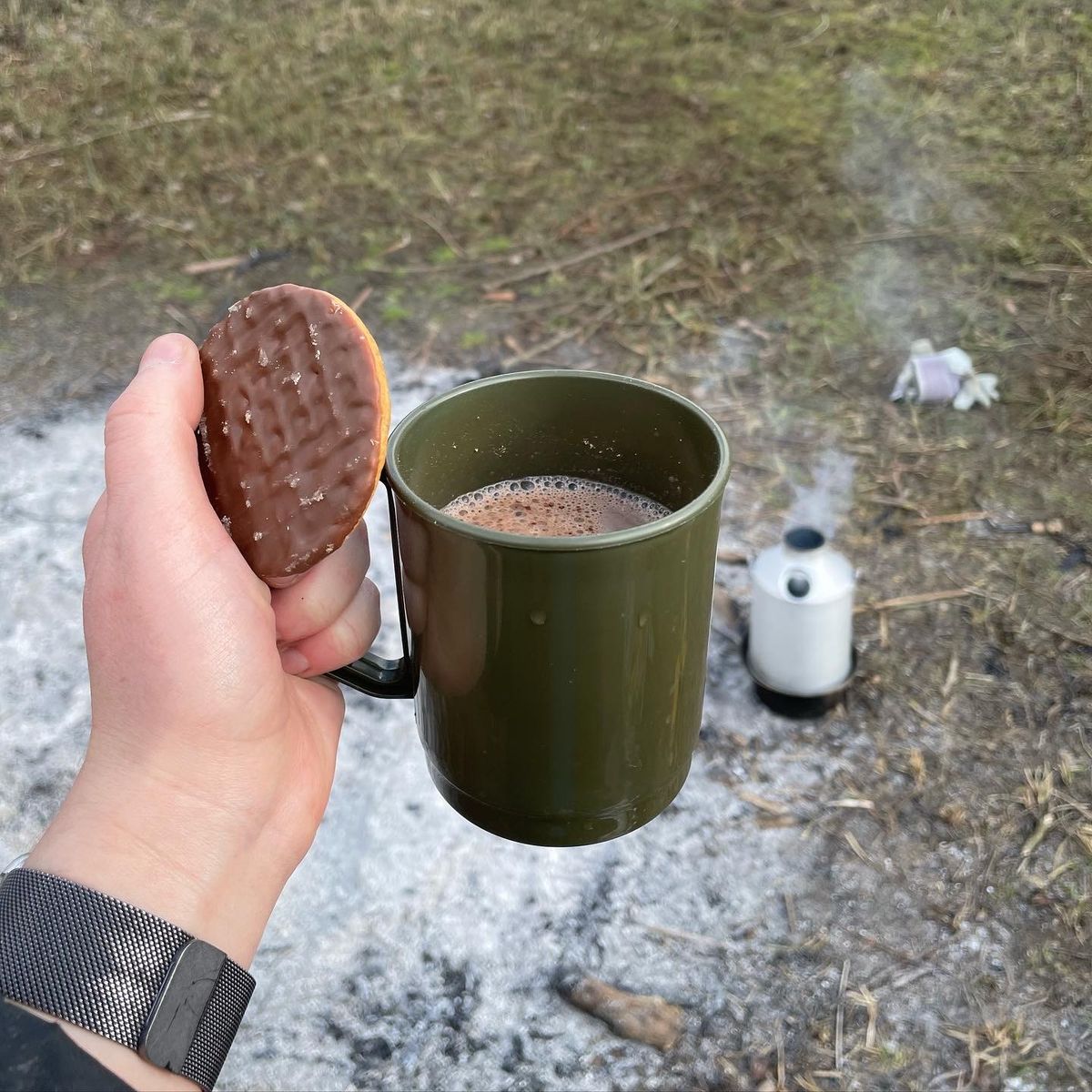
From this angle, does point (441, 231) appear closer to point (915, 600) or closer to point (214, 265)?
point (214, 265)

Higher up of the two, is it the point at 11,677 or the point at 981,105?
the point at 981,105

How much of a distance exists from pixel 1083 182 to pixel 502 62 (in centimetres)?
233

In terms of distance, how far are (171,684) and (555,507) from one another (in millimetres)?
472

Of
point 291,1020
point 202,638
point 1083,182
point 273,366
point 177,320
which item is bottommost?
point 291,1020

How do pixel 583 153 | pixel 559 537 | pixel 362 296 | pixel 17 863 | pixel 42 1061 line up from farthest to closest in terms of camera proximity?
1. pixel 583 153
2. pixel 362 296
3. pixel 17 863
4. pixel 559 537
5. pixel 42 1061

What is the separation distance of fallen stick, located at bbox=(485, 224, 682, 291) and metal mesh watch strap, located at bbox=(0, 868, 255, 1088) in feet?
9.35

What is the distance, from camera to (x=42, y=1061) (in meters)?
0.82

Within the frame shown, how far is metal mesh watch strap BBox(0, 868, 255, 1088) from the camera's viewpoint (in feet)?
2.90

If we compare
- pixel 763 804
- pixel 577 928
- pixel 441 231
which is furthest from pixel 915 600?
pixel 441 231

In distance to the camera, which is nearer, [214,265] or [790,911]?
[790,911]

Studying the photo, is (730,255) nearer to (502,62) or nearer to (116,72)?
(502,62)

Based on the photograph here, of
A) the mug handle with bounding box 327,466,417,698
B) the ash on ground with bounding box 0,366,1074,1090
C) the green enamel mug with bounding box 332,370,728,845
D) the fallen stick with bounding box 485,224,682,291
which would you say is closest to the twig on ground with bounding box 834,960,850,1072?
the ash on ground with bounding box 0,366,1074,1090

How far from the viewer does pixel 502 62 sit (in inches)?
178

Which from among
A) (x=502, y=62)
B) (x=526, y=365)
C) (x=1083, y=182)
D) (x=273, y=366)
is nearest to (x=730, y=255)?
(x=526, y=365)
